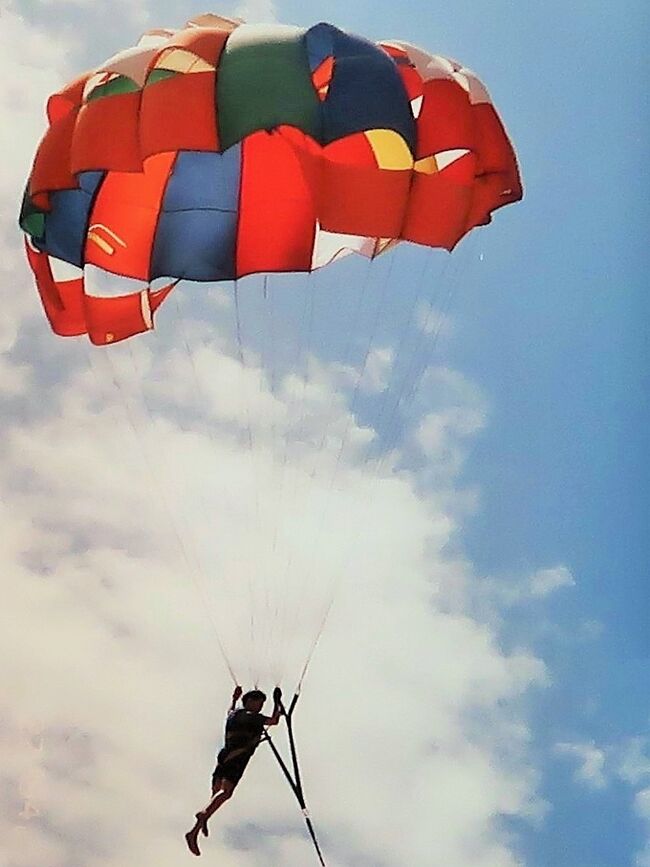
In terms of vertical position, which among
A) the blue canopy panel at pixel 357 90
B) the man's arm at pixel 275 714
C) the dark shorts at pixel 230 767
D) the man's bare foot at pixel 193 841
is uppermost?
the blue canopy panel at pixel 357 90

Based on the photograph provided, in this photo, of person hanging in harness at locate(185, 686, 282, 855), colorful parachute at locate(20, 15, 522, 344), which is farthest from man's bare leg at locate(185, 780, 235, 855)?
colorful parachute at locate(20, 15, 522, 344)

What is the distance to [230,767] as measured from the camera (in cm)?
657

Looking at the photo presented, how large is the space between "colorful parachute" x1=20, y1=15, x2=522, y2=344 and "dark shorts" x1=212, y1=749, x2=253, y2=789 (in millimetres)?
2361

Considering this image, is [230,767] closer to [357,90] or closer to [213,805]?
[213,805]

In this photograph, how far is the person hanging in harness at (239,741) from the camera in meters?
6.55

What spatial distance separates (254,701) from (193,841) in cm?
74

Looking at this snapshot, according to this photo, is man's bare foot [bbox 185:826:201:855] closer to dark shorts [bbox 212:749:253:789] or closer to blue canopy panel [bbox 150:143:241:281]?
dark shorts [bbox 212:749:253:789]

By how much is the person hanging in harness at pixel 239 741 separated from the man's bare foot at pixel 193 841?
48mm

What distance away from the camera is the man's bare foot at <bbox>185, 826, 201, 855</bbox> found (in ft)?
20.9

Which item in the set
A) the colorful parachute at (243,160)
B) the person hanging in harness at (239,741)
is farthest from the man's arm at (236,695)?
the colorful parachute at (243,160)

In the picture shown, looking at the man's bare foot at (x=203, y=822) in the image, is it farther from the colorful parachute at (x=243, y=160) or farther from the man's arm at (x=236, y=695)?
the colorful parachute at (x=243, y=160)

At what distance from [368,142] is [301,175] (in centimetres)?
39

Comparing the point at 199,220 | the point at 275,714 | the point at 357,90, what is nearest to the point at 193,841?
the point at 275,714

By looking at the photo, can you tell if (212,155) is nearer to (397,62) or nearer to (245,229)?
(245,229)
